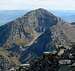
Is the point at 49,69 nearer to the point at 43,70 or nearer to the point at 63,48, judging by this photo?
the point at 43,70

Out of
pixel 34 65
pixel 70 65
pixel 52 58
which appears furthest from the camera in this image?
pixel 34 65

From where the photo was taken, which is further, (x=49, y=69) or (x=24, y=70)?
(x=24, y=70)

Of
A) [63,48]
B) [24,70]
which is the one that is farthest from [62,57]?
[24,70]

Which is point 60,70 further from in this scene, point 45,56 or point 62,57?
point 45,56

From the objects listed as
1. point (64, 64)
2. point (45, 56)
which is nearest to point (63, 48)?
point (45, 56)

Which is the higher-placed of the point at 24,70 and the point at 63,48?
the point at 63,48

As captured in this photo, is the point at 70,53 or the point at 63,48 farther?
the point at 63,48

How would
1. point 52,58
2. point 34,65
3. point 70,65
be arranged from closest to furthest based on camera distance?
point 70,65 → point 52,58 → point 34,65

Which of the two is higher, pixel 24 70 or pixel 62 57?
pixel 62 57
